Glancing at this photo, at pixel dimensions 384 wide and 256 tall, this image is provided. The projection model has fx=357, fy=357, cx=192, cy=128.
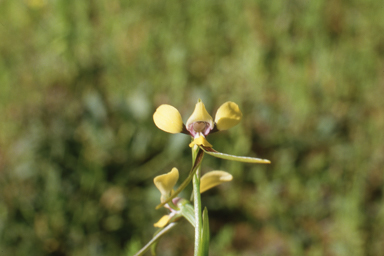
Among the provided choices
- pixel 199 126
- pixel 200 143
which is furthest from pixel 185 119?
pixel 200 143

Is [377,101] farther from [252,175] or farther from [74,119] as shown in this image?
[74,119]

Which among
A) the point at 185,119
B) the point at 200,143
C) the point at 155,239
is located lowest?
the point at 155,239

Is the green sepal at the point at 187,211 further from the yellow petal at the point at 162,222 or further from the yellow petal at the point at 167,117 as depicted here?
the yellow petal at the point at 167,117

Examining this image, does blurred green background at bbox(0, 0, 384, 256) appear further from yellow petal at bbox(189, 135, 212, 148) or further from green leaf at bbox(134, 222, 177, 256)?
yellow petal at bbox(189, 135, 212, 148)

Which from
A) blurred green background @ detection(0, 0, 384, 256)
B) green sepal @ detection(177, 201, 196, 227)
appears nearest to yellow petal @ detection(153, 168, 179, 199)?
green sepal @ detection(177, 201, 196, 227)

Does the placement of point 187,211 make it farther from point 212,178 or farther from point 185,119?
point 185,119

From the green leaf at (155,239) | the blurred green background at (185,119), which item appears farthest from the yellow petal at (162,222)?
the blurred green background at (185,119)
